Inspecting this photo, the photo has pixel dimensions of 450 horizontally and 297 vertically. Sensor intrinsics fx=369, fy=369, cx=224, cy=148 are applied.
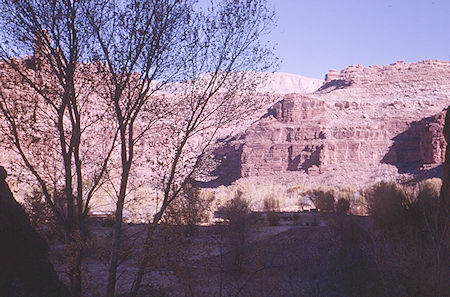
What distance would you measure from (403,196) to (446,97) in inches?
2340

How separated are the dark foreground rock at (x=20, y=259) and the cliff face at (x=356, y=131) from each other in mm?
50366

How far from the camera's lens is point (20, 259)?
479cm

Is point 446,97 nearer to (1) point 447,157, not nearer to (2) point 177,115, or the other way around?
(1) point 447,157

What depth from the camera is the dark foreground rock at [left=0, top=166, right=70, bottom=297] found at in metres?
4.49

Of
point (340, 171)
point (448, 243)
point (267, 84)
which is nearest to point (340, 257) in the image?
point (448, 243)

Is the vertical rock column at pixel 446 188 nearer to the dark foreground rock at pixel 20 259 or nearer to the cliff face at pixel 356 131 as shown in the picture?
the dark foreground rock at pixel 20 259

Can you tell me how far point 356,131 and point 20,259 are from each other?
190 ft

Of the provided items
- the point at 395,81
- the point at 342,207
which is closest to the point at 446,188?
the point at 342,207

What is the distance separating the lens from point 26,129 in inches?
265

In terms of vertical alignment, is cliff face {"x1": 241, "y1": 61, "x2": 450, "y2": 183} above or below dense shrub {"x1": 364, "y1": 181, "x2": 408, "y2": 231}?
above

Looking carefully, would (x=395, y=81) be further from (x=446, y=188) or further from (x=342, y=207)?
(x=446, y=188)

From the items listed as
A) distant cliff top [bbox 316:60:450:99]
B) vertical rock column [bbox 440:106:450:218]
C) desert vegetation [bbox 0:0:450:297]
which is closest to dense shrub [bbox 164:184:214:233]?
desert vegetation [bbox 0:0:450:297]

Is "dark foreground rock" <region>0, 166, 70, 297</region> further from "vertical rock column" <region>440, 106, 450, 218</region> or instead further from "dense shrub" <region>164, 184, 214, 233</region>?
"vertical rock column" <region>440, 106, 450, 218</region>

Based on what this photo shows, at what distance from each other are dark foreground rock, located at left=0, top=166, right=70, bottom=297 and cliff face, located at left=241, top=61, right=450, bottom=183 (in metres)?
50.4
